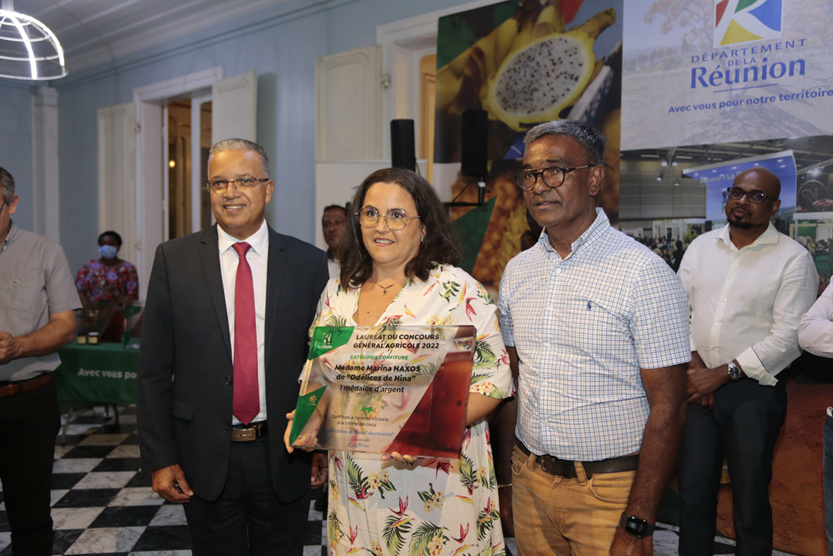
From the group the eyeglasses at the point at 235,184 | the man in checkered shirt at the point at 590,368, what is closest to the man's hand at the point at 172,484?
Result: the eyeglasses at the point at 235,184

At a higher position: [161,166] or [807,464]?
[161,166]

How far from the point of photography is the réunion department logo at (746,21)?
133 inches

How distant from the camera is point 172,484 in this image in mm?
1913

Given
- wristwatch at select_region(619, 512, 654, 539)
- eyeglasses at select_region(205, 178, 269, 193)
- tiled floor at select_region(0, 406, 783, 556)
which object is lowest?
tiled floor at select_region(0, 406, 783, 556)

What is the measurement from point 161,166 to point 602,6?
6.47 m

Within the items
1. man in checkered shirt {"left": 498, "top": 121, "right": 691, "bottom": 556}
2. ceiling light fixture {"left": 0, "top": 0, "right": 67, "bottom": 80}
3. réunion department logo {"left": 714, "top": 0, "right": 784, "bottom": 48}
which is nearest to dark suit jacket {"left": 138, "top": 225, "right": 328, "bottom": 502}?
man in checkered shirt {"left": 498, "top": 121, "right": 691, "bottom": 556}

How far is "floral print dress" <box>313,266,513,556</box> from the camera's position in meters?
1.64

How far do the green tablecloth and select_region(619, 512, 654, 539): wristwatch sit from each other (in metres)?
3.95

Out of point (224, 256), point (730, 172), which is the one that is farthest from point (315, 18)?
point (224, 256)

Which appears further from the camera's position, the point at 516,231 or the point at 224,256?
the point at 516,231

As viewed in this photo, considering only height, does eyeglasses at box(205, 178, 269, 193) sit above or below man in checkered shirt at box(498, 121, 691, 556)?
above

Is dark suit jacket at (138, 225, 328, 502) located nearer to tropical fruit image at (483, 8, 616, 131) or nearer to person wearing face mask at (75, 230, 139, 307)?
tropical fruit image at (483, 8, 616, 131)

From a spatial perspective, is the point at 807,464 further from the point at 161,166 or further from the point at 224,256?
the point at 161,166

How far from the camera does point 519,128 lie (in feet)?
15.1
